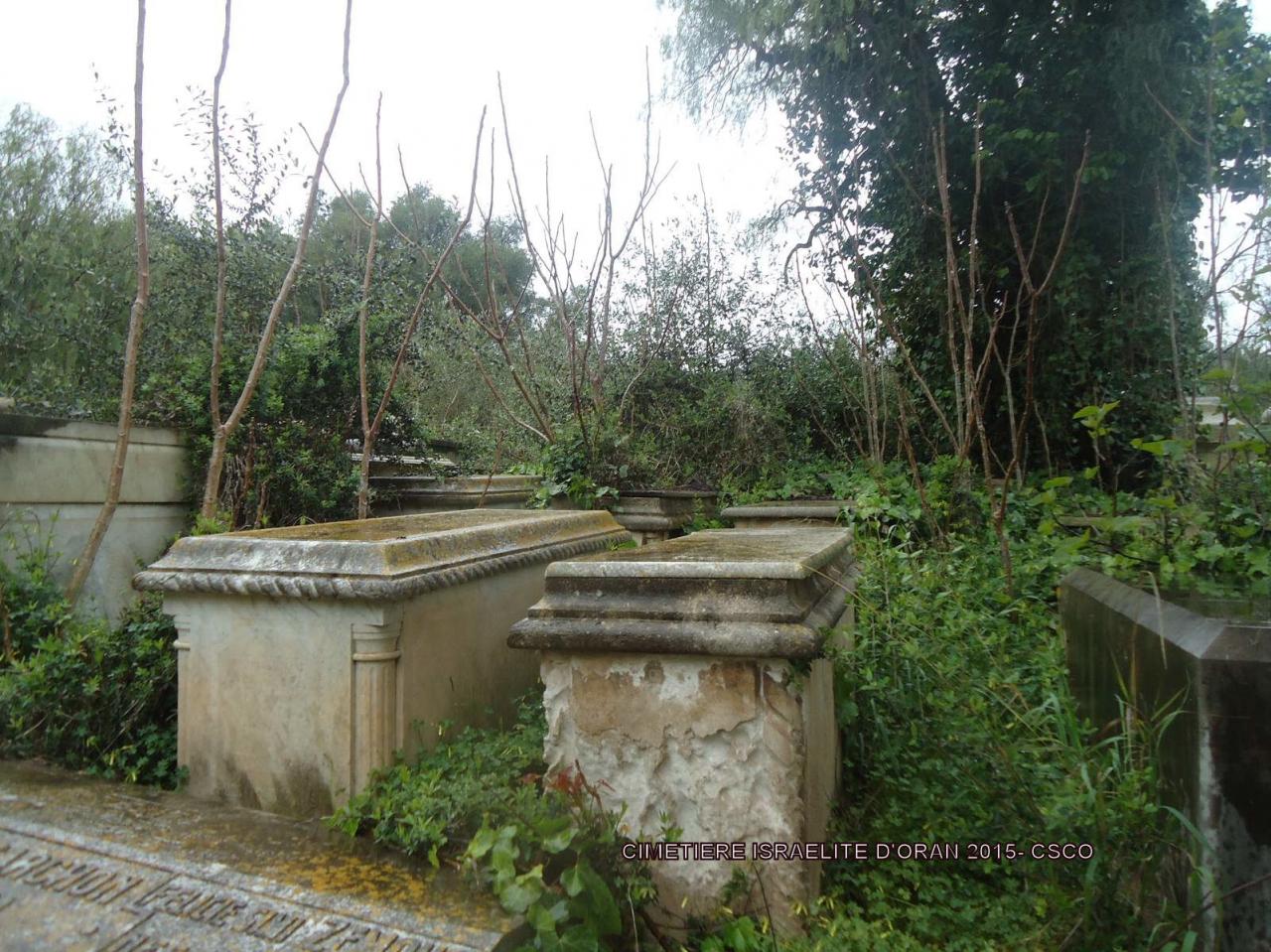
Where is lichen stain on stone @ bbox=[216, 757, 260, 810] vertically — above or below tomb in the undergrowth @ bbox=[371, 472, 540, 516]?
below

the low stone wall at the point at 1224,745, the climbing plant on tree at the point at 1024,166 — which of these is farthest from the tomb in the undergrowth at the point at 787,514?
the low stone wall at the point at 1224,745

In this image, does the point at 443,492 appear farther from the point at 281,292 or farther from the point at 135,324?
the point at 135,324

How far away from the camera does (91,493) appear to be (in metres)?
4.51

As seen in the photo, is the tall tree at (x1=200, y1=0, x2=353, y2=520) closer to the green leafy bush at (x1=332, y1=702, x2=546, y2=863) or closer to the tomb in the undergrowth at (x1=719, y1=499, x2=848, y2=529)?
the green leafy bush at (x1=332, y1=702, x2=546, y2=863)

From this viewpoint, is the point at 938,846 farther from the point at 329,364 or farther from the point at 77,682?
the point at 329,364

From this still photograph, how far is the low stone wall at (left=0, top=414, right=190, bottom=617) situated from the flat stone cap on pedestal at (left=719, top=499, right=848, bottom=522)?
12.3ft

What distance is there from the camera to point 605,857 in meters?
1.94

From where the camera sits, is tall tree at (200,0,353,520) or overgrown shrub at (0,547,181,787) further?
tall tree at (200,0,353,520)

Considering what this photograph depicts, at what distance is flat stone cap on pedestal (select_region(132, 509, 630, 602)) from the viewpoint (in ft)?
7.48

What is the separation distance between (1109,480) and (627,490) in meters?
4.13

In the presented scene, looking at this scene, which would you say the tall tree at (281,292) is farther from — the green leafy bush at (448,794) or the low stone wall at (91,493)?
the green leafy bush at (448,794)

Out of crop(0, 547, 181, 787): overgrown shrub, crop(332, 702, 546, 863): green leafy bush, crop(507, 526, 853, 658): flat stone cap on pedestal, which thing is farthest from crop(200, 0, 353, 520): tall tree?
crop(507, 526, 853, 658): flat stone cap on pedestal

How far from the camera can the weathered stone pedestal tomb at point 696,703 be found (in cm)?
189

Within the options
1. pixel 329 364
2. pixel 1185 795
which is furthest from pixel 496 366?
pixel 1185 795
